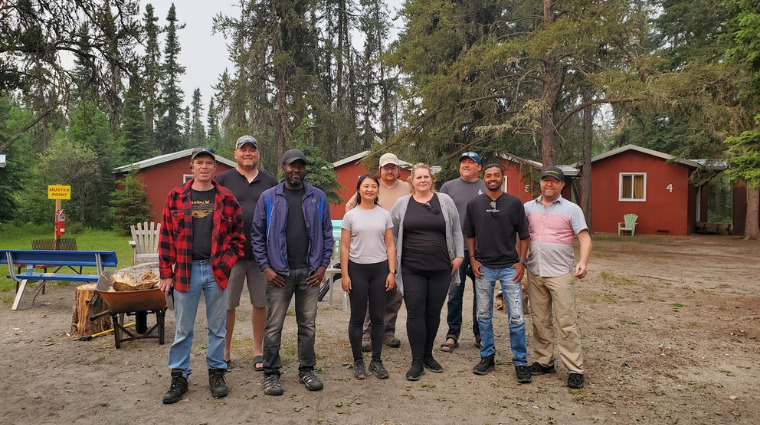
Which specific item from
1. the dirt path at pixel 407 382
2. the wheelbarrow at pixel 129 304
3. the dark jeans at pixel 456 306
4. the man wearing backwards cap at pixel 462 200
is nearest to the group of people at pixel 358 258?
the dirt path at pixel 407 382

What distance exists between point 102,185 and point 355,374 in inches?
1087

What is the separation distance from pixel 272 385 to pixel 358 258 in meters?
1.24

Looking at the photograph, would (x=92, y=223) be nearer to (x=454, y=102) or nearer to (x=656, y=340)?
(x=454, y=102)

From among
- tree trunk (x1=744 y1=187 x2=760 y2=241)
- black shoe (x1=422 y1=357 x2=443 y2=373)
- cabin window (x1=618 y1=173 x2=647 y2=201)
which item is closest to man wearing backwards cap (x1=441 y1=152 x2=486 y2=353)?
black shoe (x1=422 y1=357 x2=443 y2=373)

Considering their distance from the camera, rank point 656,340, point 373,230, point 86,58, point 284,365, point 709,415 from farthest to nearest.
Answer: point 86,58 → point 656,340 → point 284,365 → point 373,230 → point 709,415

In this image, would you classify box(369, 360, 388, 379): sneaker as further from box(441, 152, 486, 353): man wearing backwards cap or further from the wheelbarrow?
the wheelbarrow

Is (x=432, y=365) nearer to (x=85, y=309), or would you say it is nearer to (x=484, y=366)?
(x=484, y=366)

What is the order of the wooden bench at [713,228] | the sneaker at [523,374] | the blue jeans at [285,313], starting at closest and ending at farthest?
1. the blue jeans at [285,313]
2. the sneaker at [523,374]
3. the wooden bench at [713,228]

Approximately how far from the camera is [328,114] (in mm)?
28422

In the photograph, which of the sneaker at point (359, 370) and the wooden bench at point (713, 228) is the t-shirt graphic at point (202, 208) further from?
the wooden bench at point (713, 228)

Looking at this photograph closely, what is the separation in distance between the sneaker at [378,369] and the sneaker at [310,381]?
0.53m

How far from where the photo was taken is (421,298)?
4500 millimetres

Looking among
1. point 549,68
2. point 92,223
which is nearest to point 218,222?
point 549,68

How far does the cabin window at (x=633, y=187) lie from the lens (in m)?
23.8
